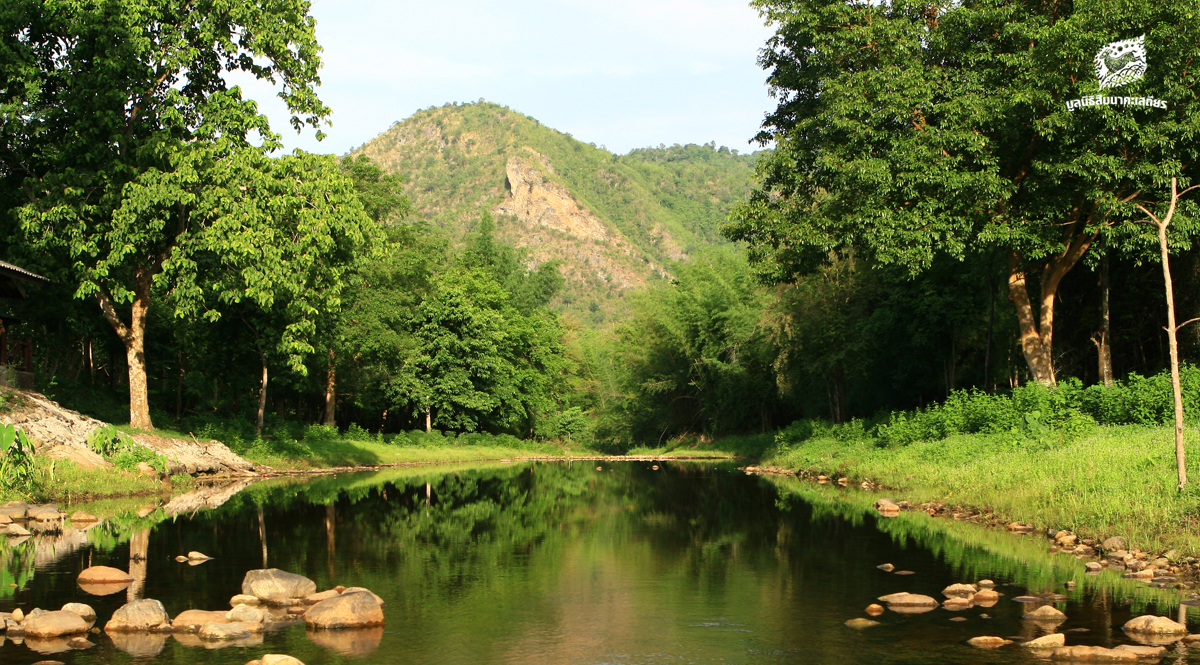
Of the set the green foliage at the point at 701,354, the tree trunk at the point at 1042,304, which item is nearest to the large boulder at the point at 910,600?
the tree trunk at the point at 1042,304

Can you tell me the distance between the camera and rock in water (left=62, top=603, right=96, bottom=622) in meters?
10.5

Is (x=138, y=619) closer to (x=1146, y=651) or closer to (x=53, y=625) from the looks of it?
(x=53, y=625)

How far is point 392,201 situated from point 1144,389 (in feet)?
147

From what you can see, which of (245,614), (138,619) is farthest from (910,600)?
(138,619)

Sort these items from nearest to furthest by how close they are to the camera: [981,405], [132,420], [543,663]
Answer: [543,663], [981,405], [132,420]

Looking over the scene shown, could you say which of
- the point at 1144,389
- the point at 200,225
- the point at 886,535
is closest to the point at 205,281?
the point at 200,225

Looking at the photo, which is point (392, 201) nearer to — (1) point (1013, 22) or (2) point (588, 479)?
(2) point (588, 479)

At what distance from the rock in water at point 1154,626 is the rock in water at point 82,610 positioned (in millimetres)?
11211

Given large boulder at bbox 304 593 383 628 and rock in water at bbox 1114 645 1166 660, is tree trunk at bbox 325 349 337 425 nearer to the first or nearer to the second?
large boulder at bbox 304 593 383 628

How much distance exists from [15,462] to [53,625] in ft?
39.8

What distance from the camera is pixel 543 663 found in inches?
358

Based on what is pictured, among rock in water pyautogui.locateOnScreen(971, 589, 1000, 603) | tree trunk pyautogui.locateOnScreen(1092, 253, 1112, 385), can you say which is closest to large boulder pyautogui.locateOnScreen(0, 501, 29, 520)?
rock in water pyautogui.locateOnScreen(971, 589, 1000, 603)

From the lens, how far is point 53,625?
9.90 m

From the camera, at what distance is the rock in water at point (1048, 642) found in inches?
368
